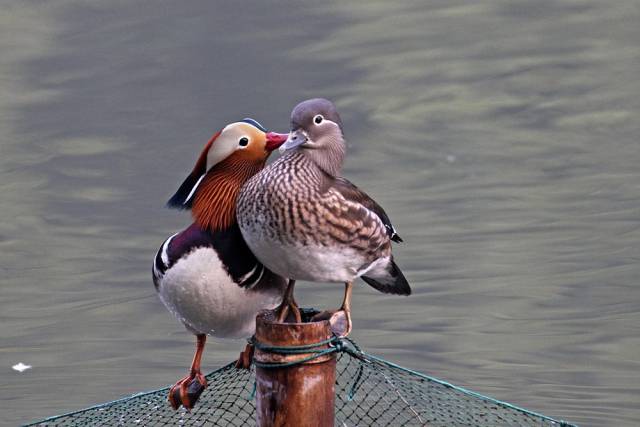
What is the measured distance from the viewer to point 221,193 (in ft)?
11.5

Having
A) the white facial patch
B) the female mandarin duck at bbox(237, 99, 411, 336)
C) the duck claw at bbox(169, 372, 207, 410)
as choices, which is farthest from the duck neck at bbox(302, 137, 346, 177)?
the duck claw at bbox(169, 372, 207, 410)

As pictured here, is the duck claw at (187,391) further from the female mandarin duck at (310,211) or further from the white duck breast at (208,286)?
the female mandarin duck at (310,211)

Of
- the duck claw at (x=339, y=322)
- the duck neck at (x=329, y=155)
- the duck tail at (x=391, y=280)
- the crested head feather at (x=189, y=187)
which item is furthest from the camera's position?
the duck tail at (x=391, y=280)

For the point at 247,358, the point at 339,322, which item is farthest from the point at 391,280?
the point at 247,358

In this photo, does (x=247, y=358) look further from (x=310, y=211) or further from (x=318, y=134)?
(x=318, y=134)

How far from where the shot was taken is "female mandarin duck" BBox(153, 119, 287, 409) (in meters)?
3.46

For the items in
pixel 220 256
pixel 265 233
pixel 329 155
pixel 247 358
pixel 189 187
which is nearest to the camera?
pixel 265 233

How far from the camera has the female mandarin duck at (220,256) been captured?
346 centimetres

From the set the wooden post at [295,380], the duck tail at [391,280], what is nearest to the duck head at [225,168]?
the wooden post at [295,380]

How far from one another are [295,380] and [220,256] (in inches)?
15.5

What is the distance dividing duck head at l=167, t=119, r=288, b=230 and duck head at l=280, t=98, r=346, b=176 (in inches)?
3.2

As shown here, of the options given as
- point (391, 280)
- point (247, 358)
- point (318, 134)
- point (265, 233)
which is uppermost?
point (318, 134)

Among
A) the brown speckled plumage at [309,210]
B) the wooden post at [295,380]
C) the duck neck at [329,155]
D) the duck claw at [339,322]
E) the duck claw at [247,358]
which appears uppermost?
the duck neck at [329,155]

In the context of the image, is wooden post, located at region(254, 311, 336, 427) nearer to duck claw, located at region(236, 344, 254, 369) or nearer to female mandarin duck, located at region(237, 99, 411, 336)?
female mandarin duck, located at region(237, 99, 411, 336)
